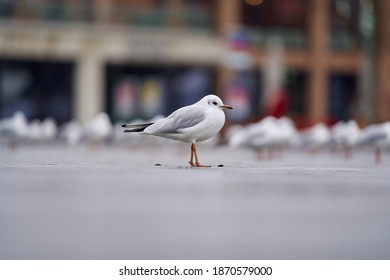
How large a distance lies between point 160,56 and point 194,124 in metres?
18.9

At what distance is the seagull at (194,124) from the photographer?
3.71m

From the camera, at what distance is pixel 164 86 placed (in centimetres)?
2355

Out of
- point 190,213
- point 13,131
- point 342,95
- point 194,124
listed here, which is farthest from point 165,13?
point 190,213

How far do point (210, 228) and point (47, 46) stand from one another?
19844 millimetres

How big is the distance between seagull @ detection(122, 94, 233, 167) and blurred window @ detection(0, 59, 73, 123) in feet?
58.8

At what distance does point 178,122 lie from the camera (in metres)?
3.96

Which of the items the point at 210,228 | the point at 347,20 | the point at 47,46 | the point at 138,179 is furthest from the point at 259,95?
the point at 210,228

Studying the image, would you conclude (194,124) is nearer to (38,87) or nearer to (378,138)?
(378,138)

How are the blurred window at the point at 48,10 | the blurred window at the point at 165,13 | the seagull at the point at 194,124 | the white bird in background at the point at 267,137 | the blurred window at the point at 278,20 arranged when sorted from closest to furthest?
the seagull at the point at 194,124 < the white bird in background at the point at 267,137 < the blurred window at the point at 48,10 < the blurred window at the point at 165,13 < the blurred window at the point at 278,20

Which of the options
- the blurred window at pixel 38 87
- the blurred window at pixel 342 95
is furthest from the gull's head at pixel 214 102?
the blurred window at pixel 342 95

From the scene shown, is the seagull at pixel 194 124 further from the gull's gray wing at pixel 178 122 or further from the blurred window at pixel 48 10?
the blurred window at pixel 48 10

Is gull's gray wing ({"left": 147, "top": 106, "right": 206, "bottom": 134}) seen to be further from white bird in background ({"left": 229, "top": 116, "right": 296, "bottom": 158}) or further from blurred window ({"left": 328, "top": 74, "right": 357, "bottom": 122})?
blurred window ({"left": 328, "top": 74, "right": 357, "bottom": 122})

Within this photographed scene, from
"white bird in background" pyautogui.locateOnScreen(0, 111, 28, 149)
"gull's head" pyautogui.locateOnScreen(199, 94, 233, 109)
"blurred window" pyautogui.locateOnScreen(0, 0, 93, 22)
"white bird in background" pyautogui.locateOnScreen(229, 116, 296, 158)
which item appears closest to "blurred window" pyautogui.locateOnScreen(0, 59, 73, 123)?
"blurred window" pyautogui.locateOnScreen(0, 0, 93, 22)

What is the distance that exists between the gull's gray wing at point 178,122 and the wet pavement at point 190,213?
0.89ft
